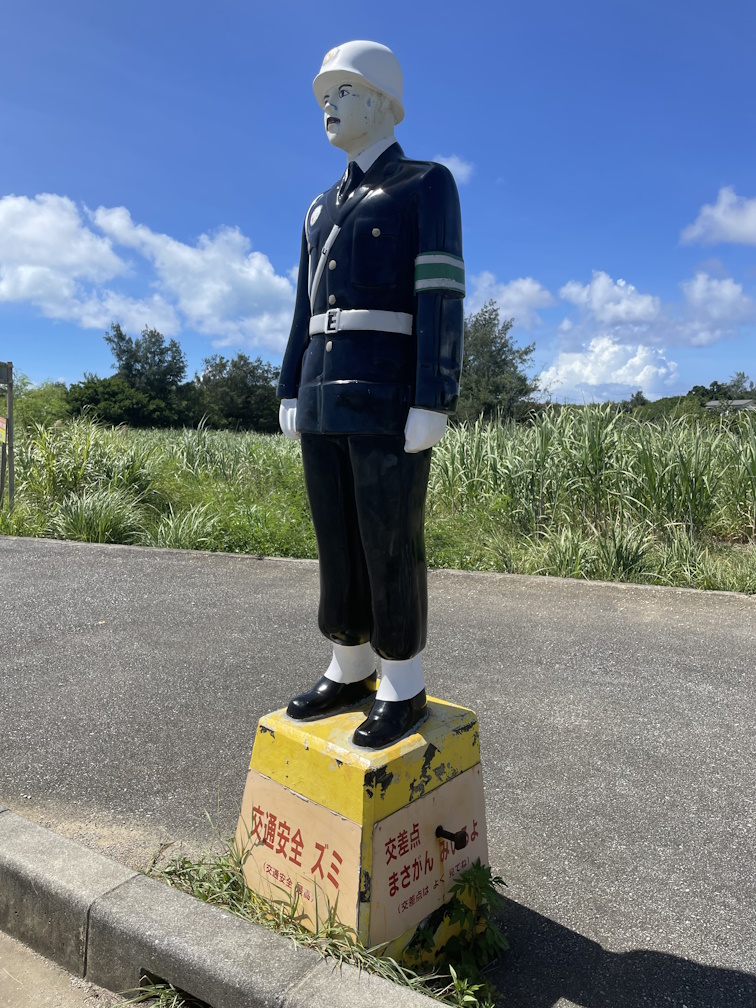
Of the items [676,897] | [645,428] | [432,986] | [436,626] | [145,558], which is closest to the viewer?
[432,986]

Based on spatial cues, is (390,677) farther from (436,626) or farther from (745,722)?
(436,626)

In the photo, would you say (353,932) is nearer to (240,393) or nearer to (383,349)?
(383,349)

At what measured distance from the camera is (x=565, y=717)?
3666 millimetres

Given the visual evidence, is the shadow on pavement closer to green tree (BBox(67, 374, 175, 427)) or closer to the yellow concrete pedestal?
the yellow concrete pedestal

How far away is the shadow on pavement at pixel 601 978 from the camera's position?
198cm

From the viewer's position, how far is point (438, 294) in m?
2.14

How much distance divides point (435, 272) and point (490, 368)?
31.1m

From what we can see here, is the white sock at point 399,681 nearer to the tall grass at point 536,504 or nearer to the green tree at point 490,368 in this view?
the tall grass at point 536,504

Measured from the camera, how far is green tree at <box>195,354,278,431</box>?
4888cm

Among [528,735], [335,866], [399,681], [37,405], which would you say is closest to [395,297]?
[399,681]

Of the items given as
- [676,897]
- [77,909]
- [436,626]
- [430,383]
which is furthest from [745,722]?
[77,909]

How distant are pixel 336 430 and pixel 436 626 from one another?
3.10 m

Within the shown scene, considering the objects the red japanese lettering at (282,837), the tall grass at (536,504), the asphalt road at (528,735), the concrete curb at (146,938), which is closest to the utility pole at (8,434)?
the tall grass at (536,504)

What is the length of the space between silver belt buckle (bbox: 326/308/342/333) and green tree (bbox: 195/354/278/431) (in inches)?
1830
